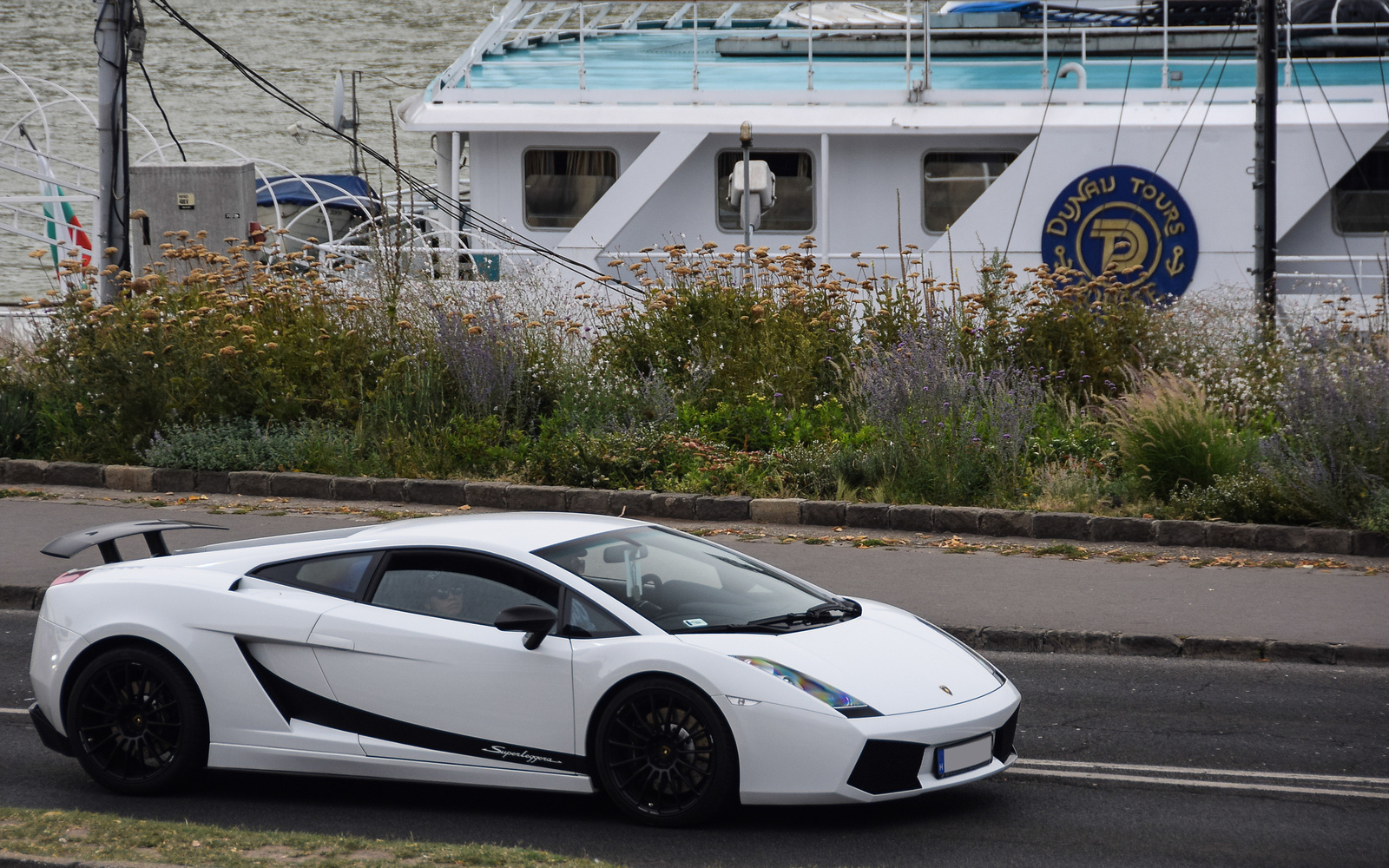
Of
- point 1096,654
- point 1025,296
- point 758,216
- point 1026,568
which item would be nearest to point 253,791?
point 1096,654

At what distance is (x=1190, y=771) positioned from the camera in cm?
592

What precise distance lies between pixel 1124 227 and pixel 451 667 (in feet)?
49.9

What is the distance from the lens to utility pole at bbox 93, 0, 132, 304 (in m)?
14.8

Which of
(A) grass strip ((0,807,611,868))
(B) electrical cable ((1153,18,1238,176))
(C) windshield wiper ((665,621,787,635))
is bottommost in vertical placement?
(A) grass strip ((0,807,611,868))

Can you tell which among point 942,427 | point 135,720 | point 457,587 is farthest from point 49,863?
point 942,427

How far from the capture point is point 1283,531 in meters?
10.1

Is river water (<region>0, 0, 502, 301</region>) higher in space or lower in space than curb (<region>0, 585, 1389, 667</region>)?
higher

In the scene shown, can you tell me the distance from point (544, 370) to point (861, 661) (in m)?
8.50

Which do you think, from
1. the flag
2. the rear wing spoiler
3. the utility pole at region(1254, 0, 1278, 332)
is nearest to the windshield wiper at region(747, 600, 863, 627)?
the rear wing spoiler

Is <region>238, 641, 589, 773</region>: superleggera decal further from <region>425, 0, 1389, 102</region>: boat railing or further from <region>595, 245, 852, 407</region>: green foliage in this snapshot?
<region>425, 0, 1389, 102</region>: boat railing

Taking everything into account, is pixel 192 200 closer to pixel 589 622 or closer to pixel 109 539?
pixel 109 539

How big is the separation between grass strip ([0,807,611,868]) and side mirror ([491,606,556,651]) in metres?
0.81

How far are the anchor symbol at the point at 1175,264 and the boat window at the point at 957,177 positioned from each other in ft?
8.42

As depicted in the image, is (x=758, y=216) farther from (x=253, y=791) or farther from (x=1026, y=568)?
(x=253, y=791)
